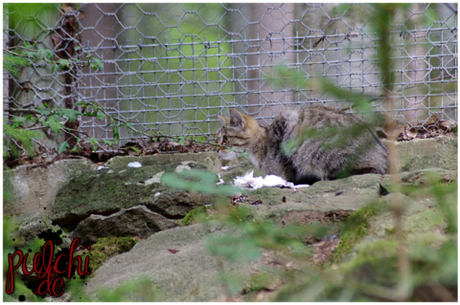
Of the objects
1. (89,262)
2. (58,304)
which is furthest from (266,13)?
(58,304)

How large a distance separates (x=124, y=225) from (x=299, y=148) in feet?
5.35

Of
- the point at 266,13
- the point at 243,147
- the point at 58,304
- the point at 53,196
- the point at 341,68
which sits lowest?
the point at 58,304

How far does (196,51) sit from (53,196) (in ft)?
6.17

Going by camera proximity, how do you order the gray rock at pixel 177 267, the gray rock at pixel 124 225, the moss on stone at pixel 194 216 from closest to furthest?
the gray rock at pixel 177 267 < the moss on stone at pixel 194 216 < the gray rock at pixel 124 225

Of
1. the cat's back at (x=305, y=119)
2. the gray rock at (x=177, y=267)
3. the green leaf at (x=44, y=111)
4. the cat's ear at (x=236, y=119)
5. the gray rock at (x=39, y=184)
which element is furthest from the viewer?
the cat's ear at (x=236, y=119)

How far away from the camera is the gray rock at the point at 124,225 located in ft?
7.52

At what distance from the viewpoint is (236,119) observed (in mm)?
3758

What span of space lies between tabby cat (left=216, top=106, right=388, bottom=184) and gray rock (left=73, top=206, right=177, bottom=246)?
3.45 ft

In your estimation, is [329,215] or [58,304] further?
[329,215]

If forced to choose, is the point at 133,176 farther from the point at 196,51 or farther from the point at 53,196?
the point at 196,51

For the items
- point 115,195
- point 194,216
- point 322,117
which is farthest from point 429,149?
point 115,195

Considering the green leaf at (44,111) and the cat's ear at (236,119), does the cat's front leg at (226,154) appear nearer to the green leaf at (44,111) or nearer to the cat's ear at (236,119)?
the cat's ear at (236,119)

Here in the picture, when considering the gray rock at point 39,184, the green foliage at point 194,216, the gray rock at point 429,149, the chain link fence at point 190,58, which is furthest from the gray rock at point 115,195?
the gray rock at point 429,149

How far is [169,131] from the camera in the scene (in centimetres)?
Answer: 385
